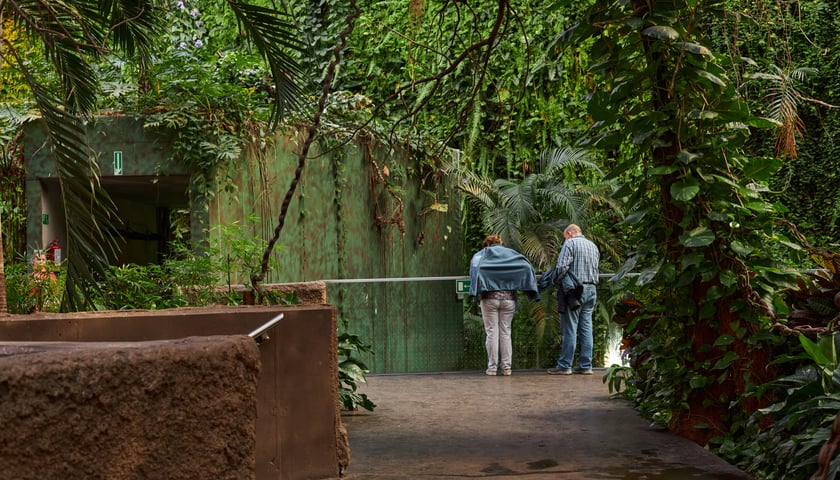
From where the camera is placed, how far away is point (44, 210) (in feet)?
37.0

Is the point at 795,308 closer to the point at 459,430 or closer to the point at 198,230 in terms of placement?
the point at 459,430

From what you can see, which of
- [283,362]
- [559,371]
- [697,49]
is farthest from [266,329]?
[559,371]

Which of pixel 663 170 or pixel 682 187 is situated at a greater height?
pixel 663 170

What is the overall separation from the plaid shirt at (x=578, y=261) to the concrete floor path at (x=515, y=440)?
1950 millimetres

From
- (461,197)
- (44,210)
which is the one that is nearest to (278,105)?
(44,210)

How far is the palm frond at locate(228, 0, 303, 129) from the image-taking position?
6.15m

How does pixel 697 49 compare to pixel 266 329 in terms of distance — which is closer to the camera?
pixel 266 329

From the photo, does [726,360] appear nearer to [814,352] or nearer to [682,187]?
[814,352]

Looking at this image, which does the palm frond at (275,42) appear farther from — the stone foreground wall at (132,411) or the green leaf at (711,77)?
the stone foreground wall at (132,411)

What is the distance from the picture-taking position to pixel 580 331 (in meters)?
12.0

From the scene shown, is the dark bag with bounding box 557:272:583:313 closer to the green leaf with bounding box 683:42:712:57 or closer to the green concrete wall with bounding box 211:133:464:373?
the green concrete wall with bounding box 211:133:464:373

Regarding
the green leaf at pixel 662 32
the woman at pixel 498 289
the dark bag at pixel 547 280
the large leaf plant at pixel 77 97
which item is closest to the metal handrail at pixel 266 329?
the large leaf plant at pixel 77 97

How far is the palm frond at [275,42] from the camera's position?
20.2 ft

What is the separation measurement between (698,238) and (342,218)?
783 centimetres
